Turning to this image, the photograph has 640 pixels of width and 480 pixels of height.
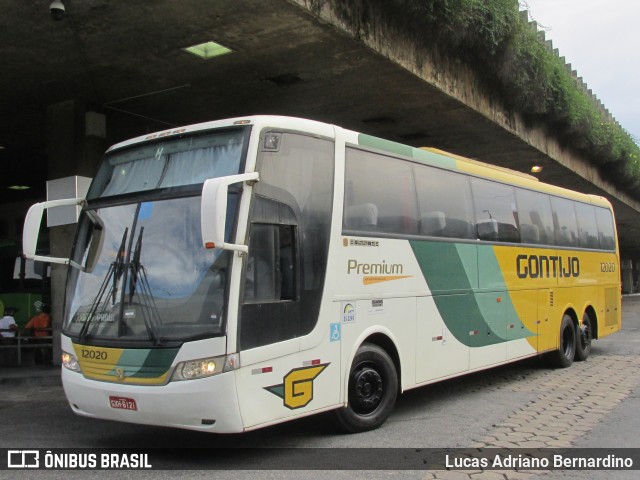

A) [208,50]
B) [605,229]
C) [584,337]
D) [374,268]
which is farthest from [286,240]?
[605,229]

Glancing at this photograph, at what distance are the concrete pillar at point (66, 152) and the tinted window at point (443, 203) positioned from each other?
271 inches

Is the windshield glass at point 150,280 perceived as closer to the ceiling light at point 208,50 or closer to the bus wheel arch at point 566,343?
the ceiling light at point 208,50

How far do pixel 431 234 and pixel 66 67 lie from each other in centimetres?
636

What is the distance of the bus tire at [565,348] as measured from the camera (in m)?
10.9

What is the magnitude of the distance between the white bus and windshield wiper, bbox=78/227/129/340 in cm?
1

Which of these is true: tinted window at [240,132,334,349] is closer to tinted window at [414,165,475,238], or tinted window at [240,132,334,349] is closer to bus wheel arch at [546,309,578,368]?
tinted window at [414,165,475,238]

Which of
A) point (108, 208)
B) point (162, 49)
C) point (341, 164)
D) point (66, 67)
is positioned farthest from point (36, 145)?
point (341, 164)

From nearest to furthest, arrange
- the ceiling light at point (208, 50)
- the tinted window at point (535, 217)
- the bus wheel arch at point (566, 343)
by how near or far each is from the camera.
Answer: the ceiling light at point (208, 50) → the tinted window at point (535, 217) → the bus wheel arch at point (566, 343)

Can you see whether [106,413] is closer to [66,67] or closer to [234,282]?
[234,282]

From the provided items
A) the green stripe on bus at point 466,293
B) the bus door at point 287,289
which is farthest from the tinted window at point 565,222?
the bus door at point 287,289

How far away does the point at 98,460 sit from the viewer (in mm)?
5605

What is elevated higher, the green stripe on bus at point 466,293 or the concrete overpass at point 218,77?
the concrete overpass at point 218,77

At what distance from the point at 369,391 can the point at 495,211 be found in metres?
3.84

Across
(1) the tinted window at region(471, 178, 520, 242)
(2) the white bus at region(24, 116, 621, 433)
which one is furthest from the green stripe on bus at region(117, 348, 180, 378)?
(1) the tinted window at region(471, 178, 520, 242)
